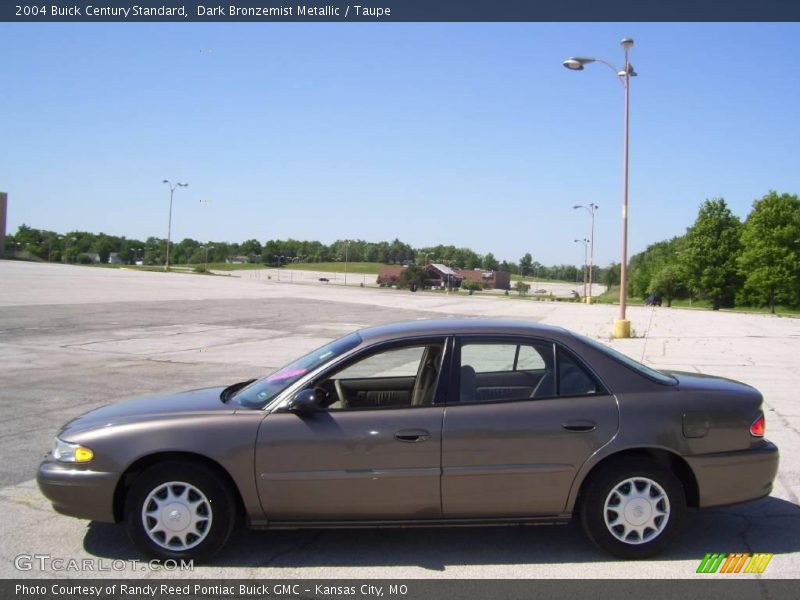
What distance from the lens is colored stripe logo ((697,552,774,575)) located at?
4.15 meters

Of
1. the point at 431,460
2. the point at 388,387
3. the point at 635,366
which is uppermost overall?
the point at 635,366

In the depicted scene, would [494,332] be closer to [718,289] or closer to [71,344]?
[71,344]


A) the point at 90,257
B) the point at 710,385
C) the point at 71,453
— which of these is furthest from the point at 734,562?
the point at 90,257

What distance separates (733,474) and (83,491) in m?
4.03

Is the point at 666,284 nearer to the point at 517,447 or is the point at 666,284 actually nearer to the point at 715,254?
the point at 715,254

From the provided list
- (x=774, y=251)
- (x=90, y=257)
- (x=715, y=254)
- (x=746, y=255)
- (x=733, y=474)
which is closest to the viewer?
(x=733, y=474)

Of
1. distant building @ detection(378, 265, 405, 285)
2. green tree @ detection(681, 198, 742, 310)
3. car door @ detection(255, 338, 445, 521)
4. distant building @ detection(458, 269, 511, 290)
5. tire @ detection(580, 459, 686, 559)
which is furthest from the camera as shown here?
distant building @ detection(458, 269, 511, 290)

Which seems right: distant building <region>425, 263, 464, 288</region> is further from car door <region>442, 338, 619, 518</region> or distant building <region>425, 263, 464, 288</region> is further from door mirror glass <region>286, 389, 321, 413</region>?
door mirror glass <region>286, 389, 321, 413</region>

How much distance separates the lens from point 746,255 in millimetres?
66438

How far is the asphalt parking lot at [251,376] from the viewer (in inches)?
165

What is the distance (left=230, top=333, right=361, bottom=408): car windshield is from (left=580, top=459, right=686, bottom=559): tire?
1803 mm

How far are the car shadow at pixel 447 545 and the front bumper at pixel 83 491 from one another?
344 millimetres

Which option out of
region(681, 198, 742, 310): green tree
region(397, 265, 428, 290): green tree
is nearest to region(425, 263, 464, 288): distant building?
region(397, 265, 428, 290): green tree

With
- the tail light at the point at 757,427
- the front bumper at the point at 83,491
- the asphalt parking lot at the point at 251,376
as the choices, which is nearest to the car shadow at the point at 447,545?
the asphalt parking lot at the point at 251,376
